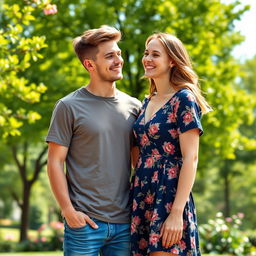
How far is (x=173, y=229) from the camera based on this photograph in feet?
10.7

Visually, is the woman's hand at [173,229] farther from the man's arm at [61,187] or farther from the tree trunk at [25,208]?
the tree trunk at [25,208]

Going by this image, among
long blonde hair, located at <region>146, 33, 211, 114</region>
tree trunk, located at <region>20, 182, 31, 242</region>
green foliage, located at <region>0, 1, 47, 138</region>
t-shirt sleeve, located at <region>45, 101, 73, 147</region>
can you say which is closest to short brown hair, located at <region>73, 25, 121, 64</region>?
long blonde hair, located at <region>146, 33, 211, 114</region>

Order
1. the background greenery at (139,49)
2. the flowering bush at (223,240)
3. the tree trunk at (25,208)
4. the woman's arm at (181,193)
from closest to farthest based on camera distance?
the woman's arm at (181,193), the flowering bush at (223,240), the background greenery at (139,49), the tree trunk at (25,208)

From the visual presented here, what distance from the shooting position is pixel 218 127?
1294 cm

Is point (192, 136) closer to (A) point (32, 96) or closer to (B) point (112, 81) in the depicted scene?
(B) point (112, 81)

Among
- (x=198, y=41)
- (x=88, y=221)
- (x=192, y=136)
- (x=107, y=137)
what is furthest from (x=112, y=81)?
(x=198, y=41)

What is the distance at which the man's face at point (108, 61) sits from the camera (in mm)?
3662

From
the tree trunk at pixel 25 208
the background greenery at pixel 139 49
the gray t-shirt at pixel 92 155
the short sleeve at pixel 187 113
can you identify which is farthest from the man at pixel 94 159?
the tree trunk at pixel 25 208

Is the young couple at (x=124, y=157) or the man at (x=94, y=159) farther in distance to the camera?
Result: the man at (x=94, y=159)

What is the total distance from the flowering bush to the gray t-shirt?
7051mm

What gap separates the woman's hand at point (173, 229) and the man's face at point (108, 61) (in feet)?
3.73

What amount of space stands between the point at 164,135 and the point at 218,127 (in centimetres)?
971

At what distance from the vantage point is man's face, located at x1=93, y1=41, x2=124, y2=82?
12.0 ft

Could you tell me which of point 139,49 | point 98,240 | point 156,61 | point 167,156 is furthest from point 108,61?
point 139,49
